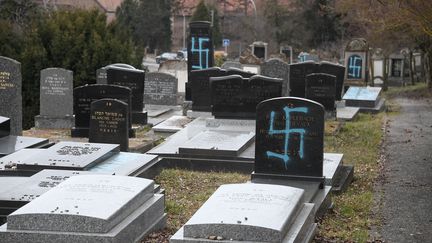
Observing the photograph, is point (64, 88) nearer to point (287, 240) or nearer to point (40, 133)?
point (40, 133)

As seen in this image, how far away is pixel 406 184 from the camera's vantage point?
11.3 metres

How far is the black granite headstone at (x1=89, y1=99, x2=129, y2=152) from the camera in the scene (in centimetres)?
1210

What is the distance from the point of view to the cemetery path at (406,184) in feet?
27.9

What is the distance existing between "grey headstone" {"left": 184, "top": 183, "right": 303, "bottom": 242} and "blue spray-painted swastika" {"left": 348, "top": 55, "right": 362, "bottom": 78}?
20853 mm

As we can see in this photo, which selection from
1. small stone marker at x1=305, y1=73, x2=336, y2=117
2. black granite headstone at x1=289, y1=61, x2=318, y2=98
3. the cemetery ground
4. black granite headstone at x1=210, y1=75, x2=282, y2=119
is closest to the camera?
the cemetery ground

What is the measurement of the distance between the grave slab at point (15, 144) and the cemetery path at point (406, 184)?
18.0 ft

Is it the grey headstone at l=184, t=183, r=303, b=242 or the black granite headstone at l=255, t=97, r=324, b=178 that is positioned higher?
the black granite headstone at l=255, t=97, r=324, b=178

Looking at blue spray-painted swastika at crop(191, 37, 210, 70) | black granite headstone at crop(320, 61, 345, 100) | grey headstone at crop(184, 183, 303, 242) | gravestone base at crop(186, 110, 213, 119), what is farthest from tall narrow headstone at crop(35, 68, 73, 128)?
grey headstone at crop(184, 183, 303, 242)

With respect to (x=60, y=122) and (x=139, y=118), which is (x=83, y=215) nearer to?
(x=60, y=122)

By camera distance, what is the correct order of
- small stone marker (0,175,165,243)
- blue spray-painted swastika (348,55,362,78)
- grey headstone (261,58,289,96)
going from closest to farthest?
small stone marker (0,175,165,243) < grey headstone (261,58,289,96) < blue spray-painted swastika (348,55,362,78)

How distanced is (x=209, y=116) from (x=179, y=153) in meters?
5.10

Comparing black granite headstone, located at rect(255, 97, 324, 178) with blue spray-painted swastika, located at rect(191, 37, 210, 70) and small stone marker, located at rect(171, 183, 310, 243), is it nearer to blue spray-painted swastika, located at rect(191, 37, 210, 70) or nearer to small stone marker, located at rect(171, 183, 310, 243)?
small stone marker, located at rect(171, 183, 310, 243)

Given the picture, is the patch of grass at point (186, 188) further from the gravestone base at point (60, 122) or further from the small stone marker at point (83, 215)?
the gravestone base at point (60, 122)

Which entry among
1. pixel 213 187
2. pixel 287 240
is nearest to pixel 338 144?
pixel 213 187
